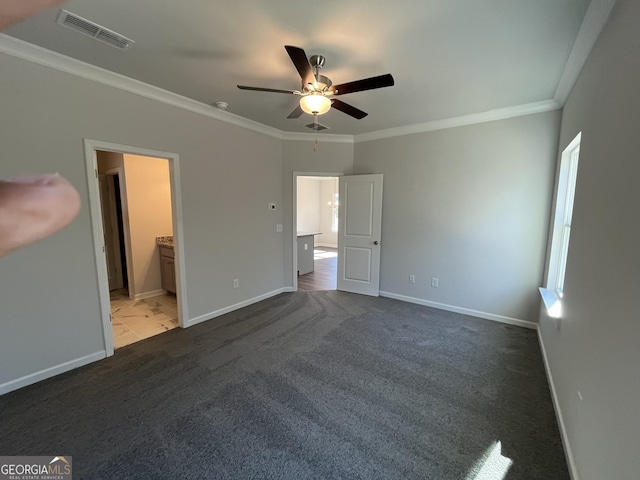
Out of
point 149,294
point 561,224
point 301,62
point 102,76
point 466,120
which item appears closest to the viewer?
point 301,62

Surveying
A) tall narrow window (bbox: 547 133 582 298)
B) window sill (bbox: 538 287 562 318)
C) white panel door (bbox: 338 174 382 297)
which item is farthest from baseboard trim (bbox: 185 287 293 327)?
tall narrow window (bbox: 547 133 582 298)

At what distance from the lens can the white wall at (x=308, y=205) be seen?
9539mm

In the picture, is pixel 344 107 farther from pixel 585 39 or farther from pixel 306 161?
pixel 306 161

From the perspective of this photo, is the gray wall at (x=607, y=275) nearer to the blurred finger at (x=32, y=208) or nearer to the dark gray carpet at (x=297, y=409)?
the dark gray carpet at (x=297, y=409)

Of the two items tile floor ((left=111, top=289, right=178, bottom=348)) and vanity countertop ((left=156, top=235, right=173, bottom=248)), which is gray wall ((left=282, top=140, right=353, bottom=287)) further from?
tile floor ((left=111, top=289, right=178, bottom=348))

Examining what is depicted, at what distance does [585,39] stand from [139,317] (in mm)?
4873

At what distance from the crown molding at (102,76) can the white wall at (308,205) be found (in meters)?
5.96

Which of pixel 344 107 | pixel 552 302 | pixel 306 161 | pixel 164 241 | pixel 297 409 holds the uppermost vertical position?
pixel 344 107

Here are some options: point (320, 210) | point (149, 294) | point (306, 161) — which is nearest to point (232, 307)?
A: point (149, 294)

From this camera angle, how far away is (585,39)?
186 cm

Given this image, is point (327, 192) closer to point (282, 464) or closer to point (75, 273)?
point (75, 273)

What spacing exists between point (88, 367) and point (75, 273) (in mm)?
822

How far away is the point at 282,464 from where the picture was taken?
160 cm

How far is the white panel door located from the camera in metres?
4.32
